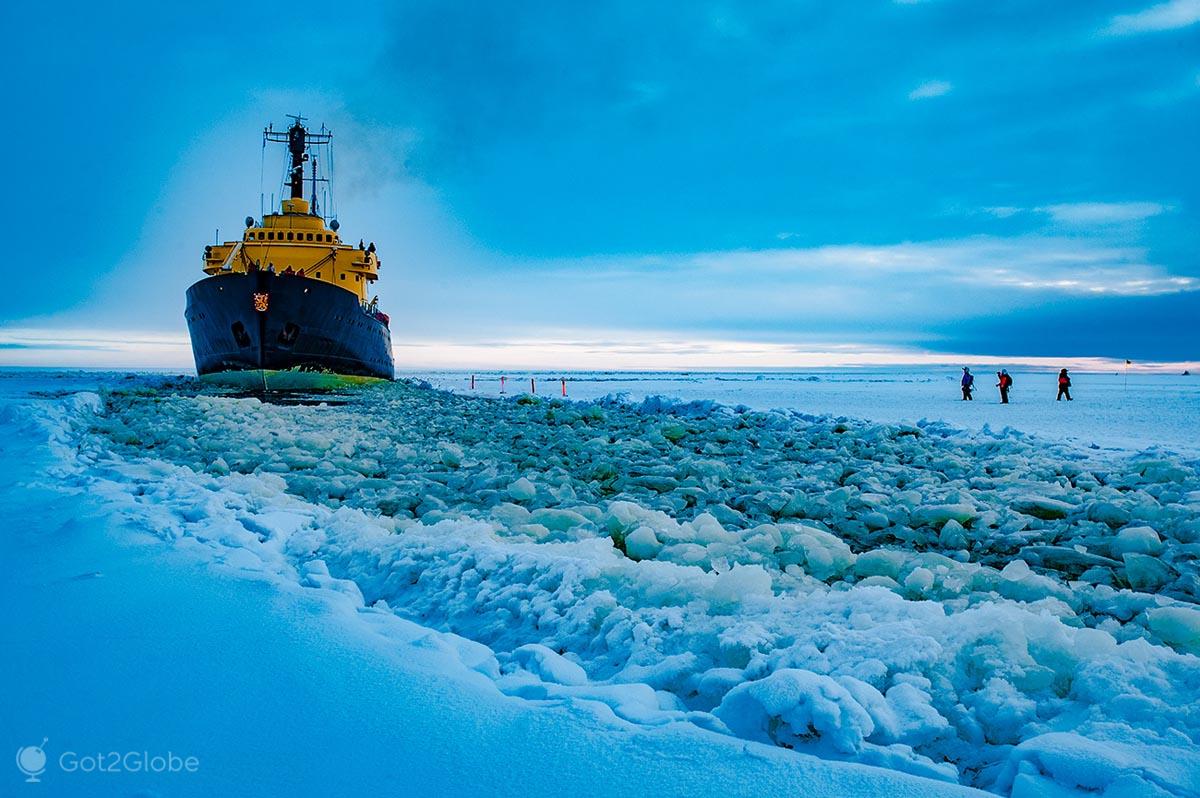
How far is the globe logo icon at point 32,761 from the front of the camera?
5.29 ft

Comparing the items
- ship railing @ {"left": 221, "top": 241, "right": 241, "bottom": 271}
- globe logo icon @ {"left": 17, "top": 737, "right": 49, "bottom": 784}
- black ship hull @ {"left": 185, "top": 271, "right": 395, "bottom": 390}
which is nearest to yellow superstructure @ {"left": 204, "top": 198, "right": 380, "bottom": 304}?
ship railing @ {"left": 221, "top": 241, "right": 241, "bottom": 271}

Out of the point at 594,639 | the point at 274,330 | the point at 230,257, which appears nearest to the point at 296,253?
the point at 230,257

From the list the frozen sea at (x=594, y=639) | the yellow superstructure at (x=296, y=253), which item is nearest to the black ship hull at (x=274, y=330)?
the yellow superstructure at (x=296, y=253)

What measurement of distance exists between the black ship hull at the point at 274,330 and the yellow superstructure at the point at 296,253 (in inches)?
180

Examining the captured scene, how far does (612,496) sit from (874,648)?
11.8 feet

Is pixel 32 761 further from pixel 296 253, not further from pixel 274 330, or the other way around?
pixel 296 253

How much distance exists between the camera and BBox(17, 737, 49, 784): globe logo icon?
161 cm

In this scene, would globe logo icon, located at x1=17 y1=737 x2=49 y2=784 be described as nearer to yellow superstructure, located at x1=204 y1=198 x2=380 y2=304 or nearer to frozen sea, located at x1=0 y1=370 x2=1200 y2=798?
frozen sea, located at x1=0 y1=370 x2=1200 y2=798

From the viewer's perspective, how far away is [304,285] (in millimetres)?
21422

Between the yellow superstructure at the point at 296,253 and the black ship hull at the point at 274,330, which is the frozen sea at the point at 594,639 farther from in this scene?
the yellow superstructure at the point at 296,253

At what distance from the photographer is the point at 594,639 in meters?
2.67

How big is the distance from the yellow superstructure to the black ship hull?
4579 millimetres

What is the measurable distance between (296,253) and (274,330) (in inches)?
361

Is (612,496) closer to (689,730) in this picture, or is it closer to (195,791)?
(689,730)
